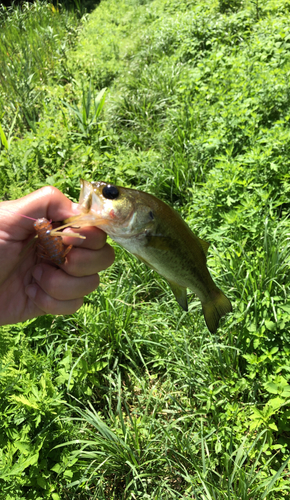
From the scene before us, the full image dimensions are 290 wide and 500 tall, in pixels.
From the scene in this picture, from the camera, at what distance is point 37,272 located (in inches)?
78.0

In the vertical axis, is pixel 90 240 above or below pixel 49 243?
below

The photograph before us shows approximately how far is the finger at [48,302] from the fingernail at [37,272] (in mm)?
56

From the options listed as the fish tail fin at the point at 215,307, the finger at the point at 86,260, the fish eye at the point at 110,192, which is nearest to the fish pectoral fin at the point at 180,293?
the fish tail fin at the point at 215,307

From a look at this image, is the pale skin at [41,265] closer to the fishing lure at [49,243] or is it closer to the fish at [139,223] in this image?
the fishing lure at [49,243]

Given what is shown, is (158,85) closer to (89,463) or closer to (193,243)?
(193,243)

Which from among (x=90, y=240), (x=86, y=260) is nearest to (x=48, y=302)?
(x=86, y=260)

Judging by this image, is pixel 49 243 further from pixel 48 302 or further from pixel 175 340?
pixel 175 340

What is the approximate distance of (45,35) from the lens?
7.67 m

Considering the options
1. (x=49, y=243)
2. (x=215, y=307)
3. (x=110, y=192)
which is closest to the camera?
(x=110, y=192)

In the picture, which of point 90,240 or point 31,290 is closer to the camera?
point 90,240

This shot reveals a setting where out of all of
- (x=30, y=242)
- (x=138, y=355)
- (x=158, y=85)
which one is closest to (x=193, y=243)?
(x=30, y=242)

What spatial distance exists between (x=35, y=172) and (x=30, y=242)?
2.76 m

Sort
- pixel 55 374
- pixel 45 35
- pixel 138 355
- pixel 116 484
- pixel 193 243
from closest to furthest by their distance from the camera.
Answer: pixel 193 243 → pixel 116 484 → pixel 55 374 → pixel 138 355 → pixel 45 35

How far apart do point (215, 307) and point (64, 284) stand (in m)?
0.82
